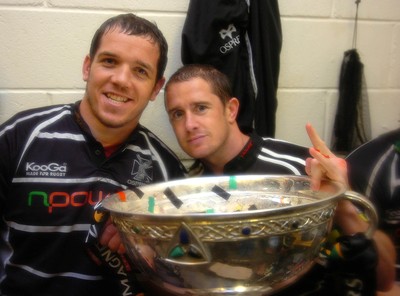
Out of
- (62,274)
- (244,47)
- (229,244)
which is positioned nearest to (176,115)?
(244,47)

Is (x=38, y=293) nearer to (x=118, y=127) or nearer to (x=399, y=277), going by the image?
(x=118, y=127)

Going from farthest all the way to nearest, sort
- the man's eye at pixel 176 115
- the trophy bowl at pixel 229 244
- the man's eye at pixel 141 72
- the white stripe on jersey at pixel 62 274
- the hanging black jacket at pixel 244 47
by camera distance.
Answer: the hanging black jacket at pixel 244 47, the man's eye at pixel 176 115, the man's eye at pixel 141 72, the white stripe on jersey at pixel 62 274, the trophy bowl at pixel 229 244

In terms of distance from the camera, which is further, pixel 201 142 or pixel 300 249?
pixel 201 142

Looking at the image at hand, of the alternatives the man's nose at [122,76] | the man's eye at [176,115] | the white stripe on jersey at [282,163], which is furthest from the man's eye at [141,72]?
the white stripe on jersey at [282,163]

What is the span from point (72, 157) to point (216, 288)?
21.4 inches

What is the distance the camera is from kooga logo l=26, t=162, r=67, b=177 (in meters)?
0.97

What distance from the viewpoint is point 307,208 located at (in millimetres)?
567

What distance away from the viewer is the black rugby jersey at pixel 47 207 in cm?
95

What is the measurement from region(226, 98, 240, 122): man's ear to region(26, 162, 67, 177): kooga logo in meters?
0.46

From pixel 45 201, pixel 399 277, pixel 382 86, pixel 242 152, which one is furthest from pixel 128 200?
pixel 382 86

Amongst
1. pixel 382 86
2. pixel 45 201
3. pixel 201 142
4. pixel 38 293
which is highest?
pixel 382 86

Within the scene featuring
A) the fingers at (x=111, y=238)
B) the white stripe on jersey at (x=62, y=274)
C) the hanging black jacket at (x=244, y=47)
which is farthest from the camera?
the hanging black jacket at (x=244, y=47)

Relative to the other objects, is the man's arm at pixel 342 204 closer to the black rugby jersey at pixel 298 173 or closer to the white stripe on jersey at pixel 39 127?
the black rugby jersey at pixel 298 173

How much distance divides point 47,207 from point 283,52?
0.92m
